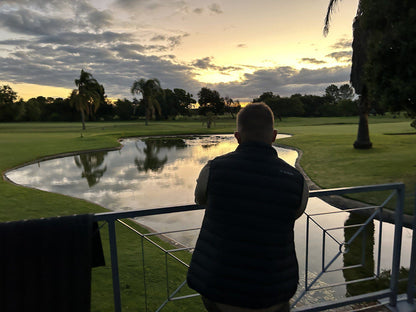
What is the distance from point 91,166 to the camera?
18078 mm

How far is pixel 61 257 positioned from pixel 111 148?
26.2 meters

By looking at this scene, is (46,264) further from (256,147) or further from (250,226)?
(256,147)

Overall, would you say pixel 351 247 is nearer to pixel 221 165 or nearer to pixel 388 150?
pixel 221 165

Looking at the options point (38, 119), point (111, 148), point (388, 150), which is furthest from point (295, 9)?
point (38, 119)

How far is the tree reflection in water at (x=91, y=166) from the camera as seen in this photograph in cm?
1462

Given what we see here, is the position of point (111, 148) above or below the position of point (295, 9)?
below

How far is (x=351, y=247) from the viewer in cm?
699

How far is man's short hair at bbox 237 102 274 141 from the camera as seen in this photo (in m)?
1.61

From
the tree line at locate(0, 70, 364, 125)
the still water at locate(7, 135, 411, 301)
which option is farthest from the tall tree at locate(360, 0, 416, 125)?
the tree line at locate(0, 70, 364, 125)

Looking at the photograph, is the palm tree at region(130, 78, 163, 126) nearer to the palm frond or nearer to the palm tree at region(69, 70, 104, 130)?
the palm tree at region(69, 70, 104, 130)

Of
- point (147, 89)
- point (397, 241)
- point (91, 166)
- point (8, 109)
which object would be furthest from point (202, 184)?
point (8, 109)

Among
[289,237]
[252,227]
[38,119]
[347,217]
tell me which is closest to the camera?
[252,227]

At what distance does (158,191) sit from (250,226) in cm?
1076

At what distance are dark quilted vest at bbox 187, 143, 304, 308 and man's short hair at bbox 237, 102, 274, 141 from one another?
67mm
